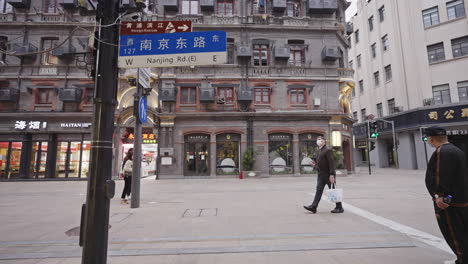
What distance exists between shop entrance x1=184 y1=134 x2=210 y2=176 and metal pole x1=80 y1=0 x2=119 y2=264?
15184mm

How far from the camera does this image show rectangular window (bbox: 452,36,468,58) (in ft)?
68.7

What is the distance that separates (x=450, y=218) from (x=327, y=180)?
3.36 metres

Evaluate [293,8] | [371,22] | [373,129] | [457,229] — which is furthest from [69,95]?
[371,22]

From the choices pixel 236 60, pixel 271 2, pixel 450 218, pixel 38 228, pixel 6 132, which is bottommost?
pixel 38 228

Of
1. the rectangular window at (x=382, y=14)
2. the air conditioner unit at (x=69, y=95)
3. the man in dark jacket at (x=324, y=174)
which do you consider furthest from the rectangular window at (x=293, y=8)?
the air conditioner unit at (x=69, y=95)

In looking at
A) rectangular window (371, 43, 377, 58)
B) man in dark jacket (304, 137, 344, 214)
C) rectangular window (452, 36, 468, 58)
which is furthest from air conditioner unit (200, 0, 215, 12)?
rectangular window (452, 36, 468, 58)

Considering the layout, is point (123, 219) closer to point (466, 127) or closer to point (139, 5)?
point (139, 5)

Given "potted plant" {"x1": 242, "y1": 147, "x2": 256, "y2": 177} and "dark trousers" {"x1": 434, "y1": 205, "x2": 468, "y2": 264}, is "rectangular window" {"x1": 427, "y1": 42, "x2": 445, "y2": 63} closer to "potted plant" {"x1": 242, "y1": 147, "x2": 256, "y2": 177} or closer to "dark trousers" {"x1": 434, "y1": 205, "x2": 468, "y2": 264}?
"potted plant" {"x1": 242, "y1": 147, "x2": 256, "y2": 177}

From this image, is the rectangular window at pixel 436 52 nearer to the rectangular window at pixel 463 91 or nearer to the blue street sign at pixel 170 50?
the rectangular window at pixel 463 91

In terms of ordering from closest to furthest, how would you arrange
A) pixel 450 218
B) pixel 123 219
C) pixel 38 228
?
pixel 450 218
pixel 38 228
pixel 123 219

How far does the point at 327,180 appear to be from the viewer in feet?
21.2

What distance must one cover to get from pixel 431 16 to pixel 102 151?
3102 cm

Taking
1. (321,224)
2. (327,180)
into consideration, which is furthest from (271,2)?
(321,224)

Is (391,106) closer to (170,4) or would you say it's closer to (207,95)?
(207,95)
